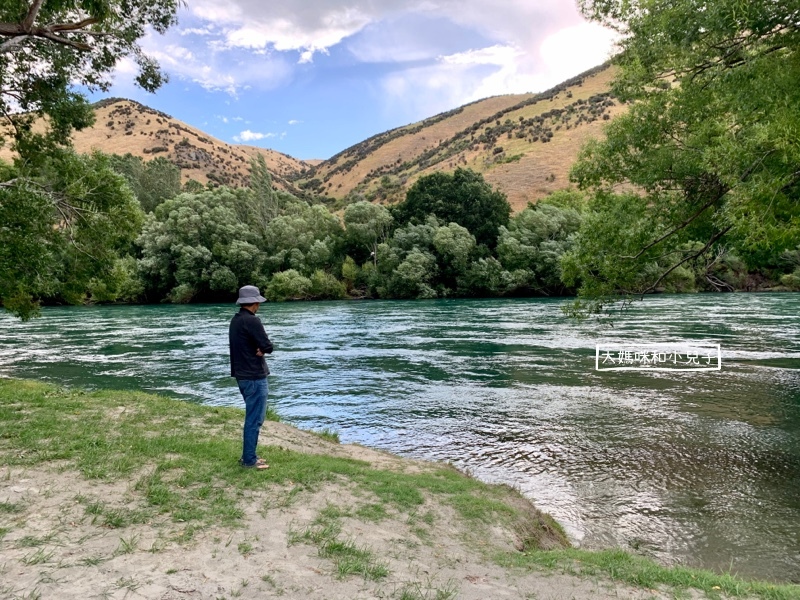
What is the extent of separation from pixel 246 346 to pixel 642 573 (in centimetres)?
532

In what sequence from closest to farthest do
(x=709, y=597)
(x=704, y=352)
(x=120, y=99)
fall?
(x=709, y=597)
(x=704, y=352)
(x=120, y=99)

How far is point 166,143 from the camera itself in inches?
5669

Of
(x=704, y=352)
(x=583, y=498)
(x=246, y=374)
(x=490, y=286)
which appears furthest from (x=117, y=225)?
(x=490, y=286)

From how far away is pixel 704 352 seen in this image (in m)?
21.8

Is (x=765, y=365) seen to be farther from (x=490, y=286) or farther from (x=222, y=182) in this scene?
(x=222, y=182)

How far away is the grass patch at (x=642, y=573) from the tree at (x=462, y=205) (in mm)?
62537

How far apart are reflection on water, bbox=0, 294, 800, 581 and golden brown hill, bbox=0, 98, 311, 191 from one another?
368ft

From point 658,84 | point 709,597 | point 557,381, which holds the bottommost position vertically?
point 557,381

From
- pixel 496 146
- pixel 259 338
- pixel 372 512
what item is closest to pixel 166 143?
pixel 496 146

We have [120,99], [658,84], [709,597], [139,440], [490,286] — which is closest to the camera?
[709,597]

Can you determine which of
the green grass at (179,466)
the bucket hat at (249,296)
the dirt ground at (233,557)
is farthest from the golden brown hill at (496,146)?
the dirt ground at (233,557)

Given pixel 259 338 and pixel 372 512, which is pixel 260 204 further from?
pixel 372 512

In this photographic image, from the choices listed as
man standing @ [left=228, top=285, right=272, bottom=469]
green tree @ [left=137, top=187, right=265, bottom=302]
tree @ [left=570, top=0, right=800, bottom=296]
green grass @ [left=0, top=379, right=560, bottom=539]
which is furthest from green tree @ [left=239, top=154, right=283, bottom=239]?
man standing @ [left=228, top=285, right=272, bottom=469]

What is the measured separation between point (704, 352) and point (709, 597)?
1990 centimetres
